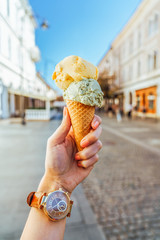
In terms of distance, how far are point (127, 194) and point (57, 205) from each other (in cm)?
303

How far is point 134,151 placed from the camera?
6691 millimetres

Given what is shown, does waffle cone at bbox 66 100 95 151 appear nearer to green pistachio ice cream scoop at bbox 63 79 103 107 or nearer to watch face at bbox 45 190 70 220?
green pistachio ice cream scoop at bbox 63 79 103 107

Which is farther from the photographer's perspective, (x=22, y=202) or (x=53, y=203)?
(x=22, y=202)

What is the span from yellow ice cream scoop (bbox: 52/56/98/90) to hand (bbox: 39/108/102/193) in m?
0.19

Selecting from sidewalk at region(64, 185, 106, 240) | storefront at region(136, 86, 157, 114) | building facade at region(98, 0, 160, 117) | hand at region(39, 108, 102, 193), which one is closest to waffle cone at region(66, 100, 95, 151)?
hand at region(39, 108, 102, 193)

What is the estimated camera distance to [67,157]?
3.36 ft

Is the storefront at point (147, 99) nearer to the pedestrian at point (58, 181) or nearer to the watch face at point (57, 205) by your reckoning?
the pedestrian at point (58, 181)

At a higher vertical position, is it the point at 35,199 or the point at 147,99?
the point at 147,99

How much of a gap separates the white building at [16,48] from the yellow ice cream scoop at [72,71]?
0.97 ft

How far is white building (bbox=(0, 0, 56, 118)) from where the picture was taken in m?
0.92

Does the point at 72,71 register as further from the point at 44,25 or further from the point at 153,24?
the point at 153,24

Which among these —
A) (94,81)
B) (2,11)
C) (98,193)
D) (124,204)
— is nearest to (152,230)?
(124,204)

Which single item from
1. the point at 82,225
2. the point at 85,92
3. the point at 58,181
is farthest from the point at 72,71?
the point at 82,225

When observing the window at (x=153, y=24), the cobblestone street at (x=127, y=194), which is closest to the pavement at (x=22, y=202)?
the cobblestone street at (x=127, y=194)
